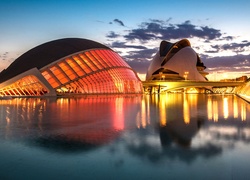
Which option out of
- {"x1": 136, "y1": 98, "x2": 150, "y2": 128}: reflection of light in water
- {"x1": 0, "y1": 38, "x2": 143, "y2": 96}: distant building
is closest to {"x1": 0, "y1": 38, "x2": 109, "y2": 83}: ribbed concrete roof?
{"x1": 0, "y1": 38, "x2": 143, "y2": 96}: distant building

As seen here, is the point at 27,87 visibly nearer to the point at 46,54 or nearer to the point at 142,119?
the point at 46,54

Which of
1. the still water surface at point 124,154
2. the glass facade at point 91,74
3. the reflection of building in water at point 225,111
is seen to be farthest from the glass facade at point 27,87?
the still water surface at point 124,154

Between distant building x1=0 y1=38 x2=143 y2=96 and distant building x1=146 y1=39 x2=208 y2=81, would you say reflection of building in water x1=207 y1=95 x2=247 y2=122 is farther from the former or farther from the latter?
distant building x1=146 y1=39 x2=208 y2=81

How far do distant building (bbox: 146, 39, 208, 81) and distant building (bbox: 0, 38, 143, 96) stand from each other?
50012 millimetres

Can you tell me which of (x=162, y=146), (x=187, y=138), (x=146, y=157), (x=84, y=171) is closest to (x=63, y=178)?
(x=84, y=171)

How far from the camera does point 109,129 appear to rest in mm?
10992

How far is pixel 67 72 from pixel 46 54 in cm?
741

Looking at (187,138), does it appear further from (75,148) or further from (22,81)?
(22,81)

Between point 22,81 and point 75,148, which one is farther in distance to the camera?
point 22,81

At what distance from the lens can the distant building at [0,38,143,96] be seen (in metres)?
45.8

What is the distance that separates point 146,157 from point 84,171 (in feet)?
5.68

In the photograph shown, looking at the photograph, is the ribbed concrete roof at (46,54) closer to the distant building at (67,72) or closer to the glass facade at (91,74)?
the distant building at (67,72)

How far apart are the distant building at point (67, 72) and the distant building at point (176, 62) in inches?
1969

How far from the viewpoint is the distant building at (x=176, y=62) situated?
103938 millimetres
